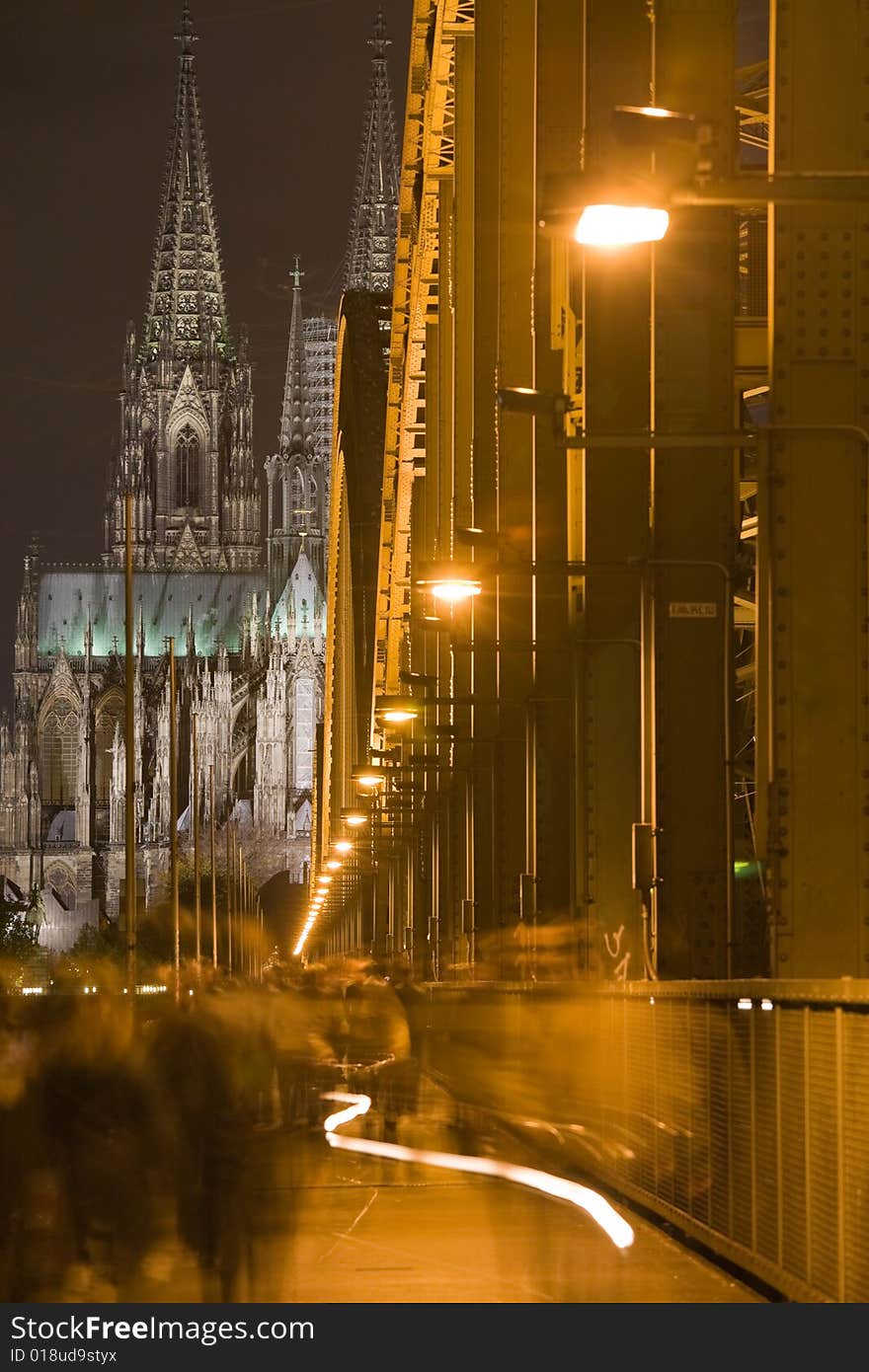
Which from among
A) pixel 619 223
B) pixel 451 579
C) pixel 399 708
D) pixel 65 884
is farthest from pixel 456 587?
pixel 65 884

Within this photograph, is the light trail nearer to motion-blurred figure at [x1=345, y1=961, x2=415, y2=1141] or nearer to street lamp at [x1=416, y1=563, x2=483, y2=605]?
street lamp at [x1=416, y1=563, x2=483, y2=605]

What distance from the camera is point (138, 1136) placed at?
56.6 feet

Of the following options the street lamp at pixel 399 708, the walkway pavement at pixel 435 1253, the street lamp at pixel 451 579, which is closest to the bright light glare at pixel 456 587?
the street lamp at pixel 451 579

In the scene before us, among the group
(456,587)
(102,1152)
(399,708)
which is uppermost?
(456,587)

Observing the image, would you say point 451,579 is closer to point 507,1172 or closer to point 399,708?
point 507,1172

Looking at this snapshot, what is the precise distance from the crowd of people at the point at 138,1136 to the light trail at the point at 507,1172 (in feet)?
1.28

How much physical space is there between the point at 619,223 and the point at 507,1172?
9406 millimetres

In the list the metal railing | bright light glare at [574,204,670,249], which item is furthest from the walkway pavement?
bright light glare at [574,204,670,249]

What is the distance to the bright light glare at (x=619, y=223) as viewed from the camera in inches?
374

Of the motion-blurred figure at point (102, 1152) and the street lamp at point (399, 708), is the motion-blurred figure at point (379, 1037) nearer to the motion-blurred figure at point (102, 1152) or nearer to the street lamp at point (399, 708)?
the street lamp at point (399, 708)

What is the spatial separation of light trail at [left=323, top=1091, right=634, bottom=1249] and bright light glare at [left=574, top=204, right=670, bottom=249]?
5040 millimetres

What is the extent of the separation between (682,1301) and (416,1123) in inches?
520

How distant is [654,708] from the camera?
17.4 meters

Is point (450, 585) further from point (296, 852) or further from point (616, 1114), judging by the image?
point (296, 852)
